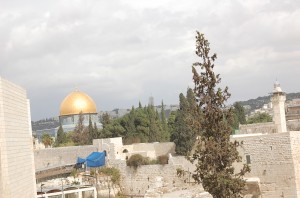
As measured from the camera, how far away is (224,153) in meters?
15.2

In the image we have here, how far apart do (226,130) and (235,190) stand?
180 centimetres

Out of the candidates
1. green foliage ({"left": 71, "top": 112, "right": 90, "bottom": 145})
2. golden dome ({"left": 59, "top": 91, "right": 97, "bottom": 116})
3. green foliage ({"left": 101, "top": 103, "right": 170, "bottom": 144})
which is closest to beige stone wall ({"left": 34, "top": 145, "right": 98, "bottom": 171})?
green foliage ({"left": 101, "top": 103, "right": 170, "bottom": 144})

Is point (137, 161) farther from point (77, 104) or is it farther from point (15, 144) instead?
point (77, 104)

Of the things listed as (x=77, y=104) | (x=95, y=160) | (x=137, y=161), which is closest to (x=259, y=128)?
(x=137, y=161)

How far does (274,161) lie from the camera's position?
23.0 meters

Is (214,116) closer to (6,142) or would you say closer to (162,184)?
(6,142)

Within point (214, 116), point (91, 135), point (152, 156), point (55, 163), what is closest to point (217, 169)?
point (214, 116)

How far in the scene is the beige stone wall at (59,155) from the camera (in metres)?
33.8

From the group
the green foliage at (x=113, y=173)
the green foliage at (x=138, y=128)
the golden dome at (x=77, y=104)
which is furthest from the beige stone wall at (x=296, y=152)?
the golden dome at (x=77, y=104)

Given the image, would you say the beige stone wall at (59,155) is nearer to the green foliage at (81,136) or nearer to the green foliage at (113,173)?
the green foliage at (113,173)

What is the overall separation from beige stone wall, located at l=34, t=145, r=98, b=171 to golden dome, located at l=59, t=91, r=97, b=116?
78.5 ft

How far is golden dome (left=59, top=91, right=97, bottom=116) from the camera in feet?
195

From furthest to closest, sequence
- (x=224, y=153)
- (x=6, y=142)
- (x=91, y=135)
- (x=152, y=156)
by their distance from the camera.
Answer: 1. (x=91, y=135)
2. (x=152, y=156)
3. (x=224, y=153)
4. (x=6, y=142)

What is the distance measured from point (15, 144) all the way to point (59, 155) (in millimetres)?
19556
